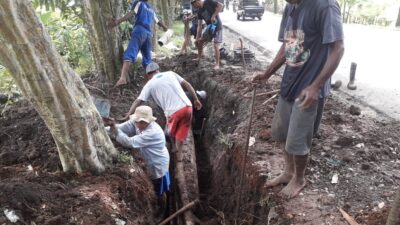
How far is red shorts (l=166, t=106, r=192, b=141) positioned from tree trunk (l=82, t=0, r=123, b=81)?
2108mm

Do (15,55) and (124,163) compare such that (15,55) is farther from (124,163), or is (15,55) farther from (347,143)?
(347,143)

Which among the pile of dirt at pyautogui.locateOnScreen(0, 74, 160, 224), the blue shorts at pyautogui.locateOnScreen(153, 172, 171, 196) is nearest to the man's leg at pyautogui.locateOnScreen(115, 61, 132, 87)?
the pile of dirt at pyautogui.locateOnScreen(0, 74, 160, 224)

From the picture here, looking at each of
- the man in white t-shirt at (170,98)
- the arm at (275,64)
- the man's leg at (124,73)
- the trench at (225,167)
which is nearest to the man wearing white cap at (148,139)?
the man in white t-shirt at (170,98)

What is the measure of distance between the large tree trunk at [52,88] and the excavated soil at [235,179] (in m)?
0.31

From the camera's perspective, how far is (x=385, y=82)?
864 centimetres

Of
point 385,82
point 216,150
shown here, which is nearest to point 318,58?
point 216,150

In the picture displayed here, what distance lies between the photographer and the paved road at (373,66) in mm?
7379

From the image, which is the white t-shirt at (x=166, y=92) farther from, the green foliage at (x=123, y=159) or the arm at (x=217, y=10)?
the arm at (x=217, y=10)

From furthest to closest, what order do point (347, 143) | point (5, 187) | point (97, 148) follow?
1. point (347, 143)
2. point (97, 148)
3. point (5, 187)

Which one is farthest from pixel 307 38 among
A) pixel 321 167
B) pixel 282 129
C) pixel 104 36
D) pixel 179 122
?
pixel 104 36

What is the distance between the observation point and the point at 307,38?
9.88 ft

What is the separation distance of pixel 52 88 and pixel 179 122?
2606 millimetres

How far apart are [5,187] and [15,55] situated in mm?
1227

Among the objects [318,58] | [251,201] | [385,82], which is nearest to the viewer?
[318,58]
